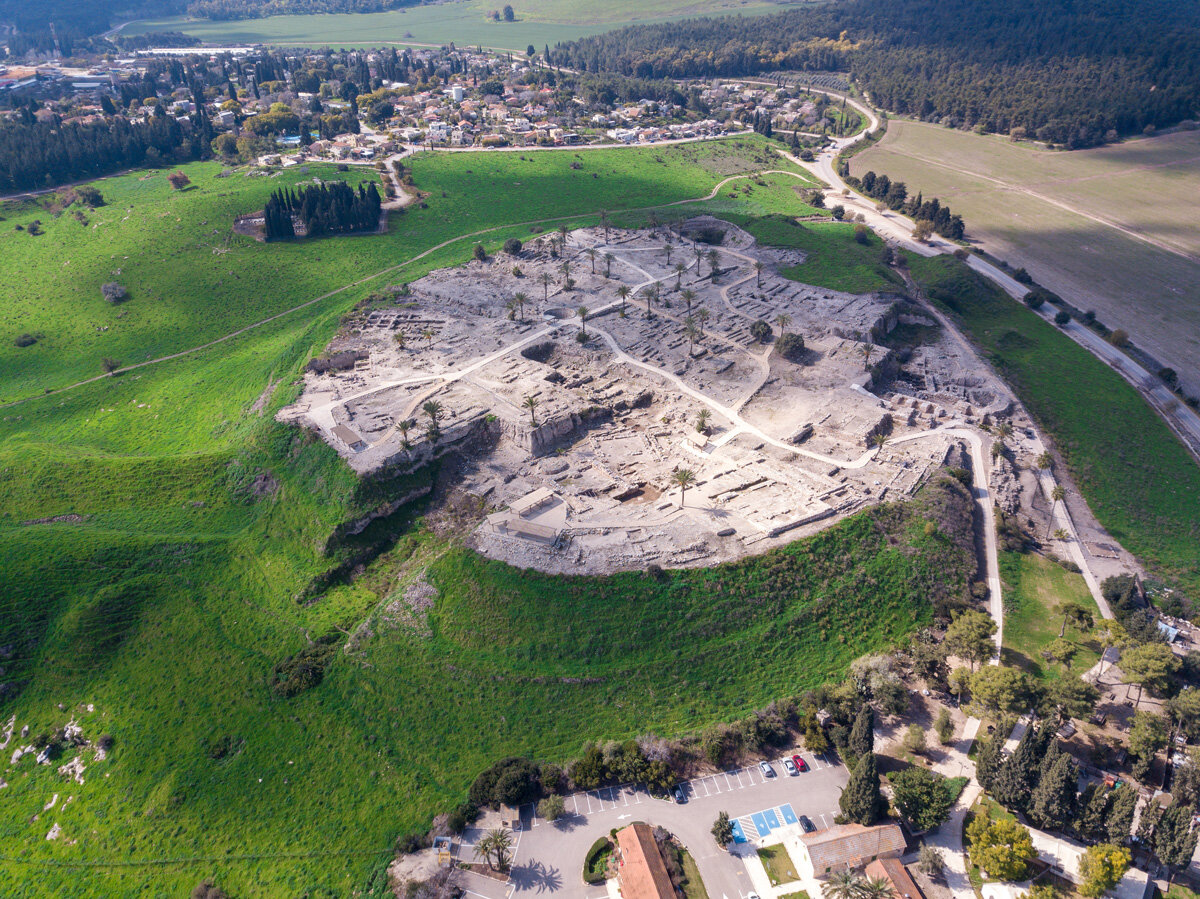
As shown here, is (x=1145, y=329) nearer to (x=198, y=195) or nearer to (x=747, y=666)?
(x=747, y=666)

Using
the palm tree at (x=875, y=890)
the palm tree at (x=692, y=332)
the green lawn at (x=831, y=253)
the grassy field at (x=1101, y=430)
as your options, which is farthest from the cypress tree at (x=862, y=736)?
the green lawn at (x=831, y=253)

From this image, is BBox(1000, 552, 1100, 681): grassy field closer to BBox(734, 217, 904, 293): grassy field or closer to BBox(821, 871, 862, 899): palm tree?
BBox(821, 871, 862, 899): palm tree

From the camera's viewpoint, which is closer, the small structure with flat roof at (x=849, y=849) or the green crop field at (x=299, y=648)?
the small structure with flat roof at (x=849, y=849)

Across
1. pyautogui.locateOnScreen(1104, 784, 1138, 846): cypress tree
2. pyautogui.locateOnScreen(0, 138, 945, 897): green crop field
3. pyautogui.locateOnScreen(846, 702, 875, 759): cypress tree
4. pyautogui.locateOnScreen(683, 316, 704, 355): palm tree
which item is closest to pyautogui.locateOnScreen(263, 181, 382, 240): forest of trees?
pyautogui.locateOnScreen(0, 138, 945, 897): green crop field

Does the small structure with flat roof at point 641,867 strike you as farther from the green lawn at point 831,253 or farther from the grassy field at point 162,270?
the green lawn at point 831,253

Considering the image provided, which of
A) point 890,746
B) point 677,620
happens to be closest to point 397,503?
point 677,620

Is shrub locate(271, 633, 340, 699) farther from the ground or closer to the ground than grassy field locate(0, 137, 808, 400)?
closer to the ground
